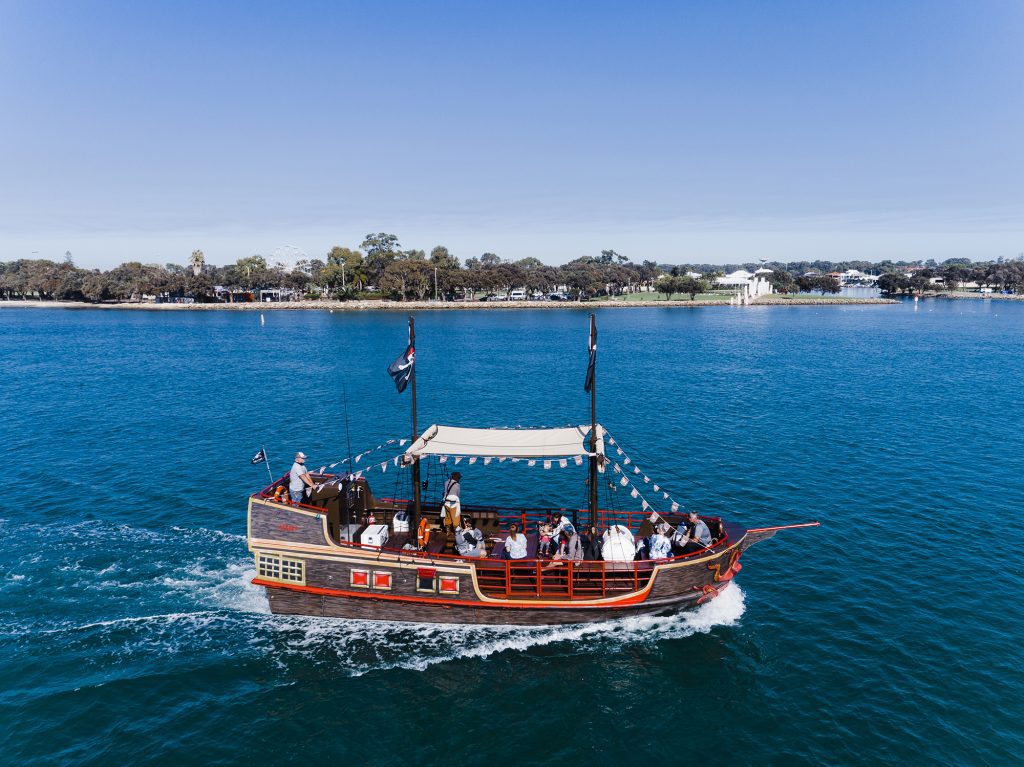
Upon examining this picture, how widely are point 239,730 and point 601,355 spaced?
80.3 m

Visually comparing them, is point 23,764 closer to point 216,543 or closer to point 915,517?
point 216,543

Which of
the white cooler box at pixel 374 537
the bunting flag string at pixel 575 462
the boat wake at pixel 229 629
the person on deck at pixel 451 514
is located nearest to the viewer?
the boat wake at pixel 229 629

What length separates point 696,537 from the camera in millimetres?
21391

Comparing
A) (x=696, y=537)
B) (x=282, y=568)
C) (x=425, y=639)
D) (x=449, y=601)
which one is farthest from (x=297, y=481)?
(x=696, y=537)

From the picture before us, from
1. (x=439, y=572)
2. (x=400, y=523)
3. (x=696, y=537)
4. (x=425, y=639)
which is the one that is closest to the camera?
(x=439, y=572)

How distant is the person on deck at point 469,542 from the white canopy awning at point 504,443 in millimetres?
2597

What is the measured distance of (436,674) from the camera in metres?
18.9

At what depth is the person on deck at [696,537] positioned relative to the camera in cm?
2131

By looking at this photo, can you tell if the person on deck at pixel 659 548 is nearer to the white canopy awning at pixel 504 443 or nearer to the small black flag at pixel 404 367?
the white canopy awning at pixel 504 443

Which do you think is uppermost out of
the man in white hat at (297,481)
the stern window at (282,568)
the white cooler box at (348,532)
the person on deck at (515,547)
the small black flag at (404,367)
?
the small black flag at (404,367)

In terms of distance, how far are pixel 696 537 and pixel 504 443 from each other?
752cm

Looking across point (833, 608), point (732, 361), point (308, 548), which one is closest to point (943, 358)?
point (732, 361)

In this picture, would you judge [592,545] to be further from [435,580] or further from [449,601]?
[435,580]

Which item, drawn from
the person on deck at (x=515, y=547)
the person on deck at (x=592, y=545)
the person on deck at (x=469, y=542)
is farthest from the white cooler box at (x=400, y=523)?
the person on deck at (x=592, y=545)
